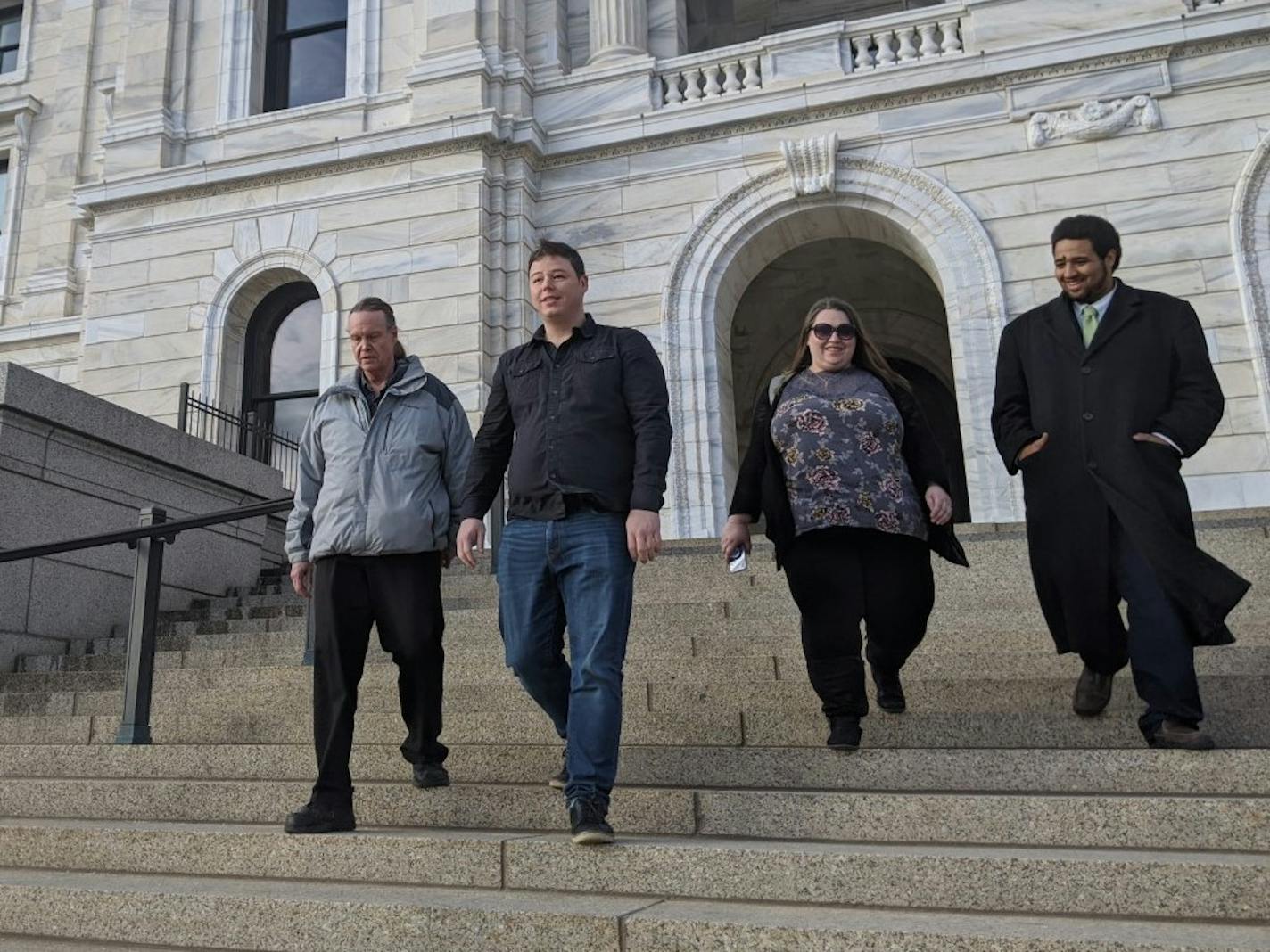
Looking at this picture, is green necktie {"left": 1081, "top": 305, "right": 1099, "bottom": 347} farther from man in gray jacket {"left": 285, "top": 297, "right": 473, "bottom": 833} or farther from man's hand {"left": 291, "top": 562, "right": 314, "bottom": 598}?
man's hand {"left": 291, "top": 562, "right": 314, "bottom": 598}

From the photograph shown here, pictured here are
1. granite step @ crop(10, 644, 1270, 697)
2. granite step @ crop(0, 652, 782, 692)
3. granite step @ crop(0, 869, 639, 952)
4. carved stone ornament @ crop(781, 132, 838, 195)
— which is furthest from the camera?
carved stone ornament @ crop(781, 132, 838, 195)

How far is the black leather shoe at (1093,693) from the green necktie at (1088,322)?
1.19 m

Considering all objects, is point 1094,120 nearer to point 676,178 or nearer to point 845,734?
point 676,178

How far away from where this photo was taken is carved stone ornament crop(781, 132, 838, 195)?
11.7 m

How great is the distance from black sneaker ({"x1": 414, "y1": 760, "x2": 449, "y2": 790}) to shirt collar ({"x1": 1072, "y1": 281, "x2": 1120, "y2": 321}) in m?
2.85

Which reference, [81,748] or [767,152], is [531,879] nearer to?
[81,748]

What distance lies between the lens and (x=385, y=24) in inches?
537

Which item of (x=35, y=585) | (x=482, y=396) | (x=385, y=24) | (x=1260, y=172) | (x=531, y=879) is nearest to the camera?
(x=531, y=879)

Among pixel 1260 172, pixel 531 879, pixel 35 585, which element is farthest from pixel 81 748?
pixel 1260 172

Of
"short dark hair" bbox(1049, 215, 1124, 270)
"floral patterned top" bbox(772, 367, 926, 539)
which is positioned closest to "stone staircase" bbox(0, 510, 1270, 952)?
"floral patterned top" bbox(772, 367, 926, 539)

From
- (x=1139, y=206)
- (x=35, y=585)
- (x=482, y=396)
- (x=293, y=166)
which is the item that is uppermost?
(x=293, y=166)

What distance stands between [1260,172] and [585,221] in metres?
6.91

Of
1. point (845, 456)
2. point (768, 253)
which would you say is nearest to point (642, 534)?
point (845, 456)

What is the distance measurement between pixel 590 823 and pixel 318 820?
1001mm
